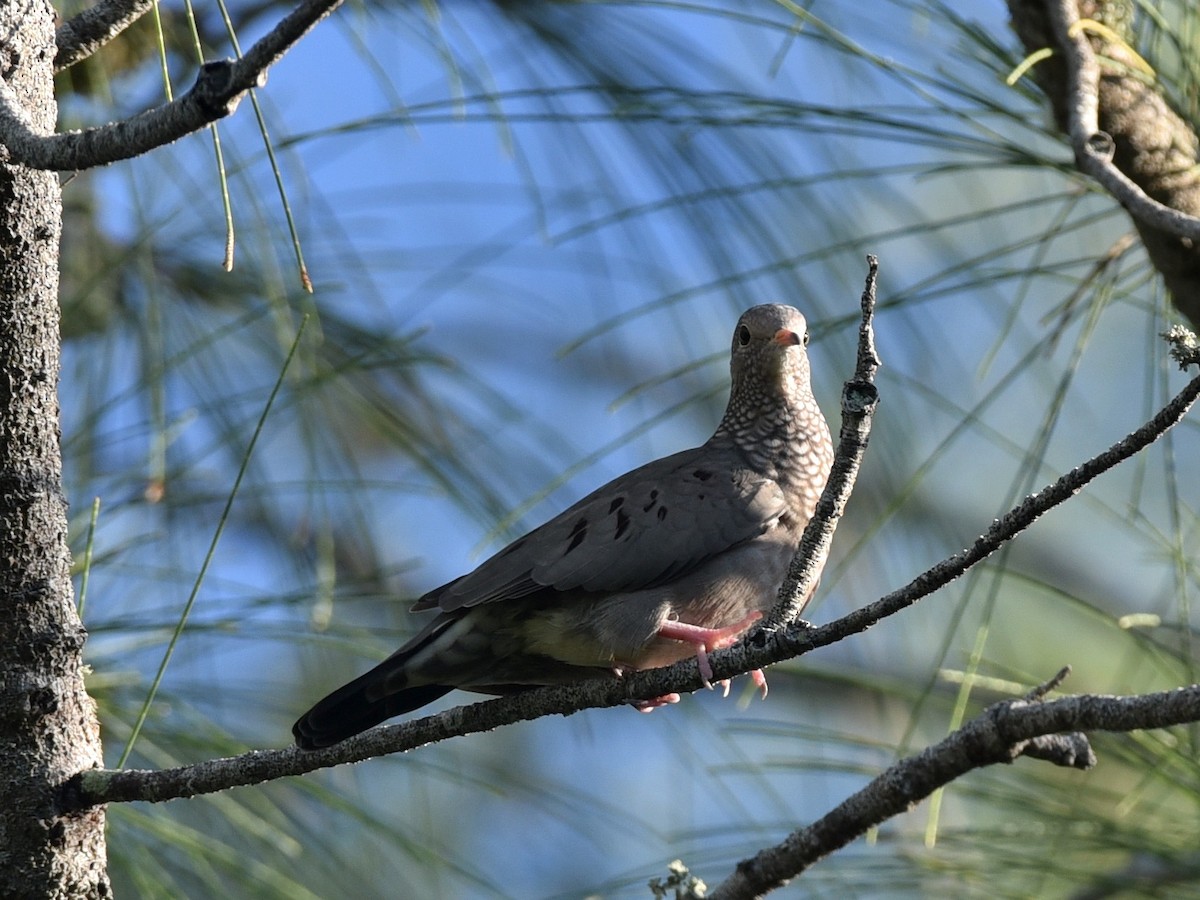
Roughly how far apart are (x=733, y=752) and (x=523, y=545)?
3.63 feet

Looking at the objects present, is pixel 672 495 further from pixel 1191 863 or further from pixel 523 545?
pixel 1191 863

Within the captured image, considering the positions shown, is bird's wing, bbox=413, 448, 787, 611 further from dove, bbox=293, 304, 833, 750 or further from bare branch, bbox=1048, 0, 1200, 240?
→ bare branch, bbox=1048, 0, 1200, 240

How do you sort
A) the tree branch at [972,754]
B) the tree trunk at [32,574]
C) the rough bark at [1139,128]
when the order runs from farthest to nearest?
the rough bark at [1139,128]
the tree trunk at [32,574]
the tree branch at [972,754]

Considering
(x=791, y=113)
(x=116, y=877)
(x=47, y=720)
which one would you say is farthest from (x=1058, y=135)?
(x=116, y=877)

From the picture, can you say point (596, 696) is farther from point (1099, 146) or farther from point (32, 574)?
point (1099, 146)

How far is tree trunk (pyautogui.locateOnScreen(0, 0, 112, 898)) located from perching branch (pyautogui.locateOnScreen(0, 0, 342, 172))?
0.13 m

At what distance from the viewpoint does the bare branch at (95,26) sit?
6.28 ft

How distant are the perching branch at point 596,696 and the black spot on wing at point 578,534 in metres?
0.41

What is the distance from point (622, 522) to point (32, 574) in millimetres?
1106

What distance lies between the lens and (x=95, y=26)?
1917 millimetres

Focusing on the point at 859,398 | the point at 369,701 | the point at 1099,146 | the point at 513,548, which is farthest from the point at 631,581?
the point at 859,398

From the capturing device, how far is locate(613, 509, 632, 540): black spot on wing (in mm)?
2596

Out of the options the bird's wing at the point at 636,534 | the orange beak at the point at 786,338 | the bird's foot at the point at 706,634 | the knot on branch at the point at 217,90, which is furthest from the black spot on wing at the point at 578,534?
the knot on branch at the point at 217,90

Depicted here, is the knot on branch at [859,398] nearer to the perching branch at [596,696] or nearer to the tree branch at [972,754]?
the perching branch at [596,696]
